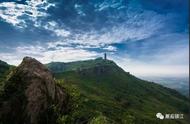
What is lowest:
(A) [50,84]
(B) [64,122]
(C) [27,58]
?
(B) [64,122]

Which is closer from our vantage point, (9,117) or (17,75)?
(9,117)

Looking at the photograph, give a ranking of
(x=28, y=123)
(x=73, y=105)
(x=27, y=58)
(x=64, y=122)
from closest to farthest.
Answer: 1. (x=28, y=123)
2. (x=64, y=122)
3. (x=27, y=58)
4. (x=73, y=105)

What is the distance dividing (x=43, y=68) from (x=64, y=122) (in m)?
9.21

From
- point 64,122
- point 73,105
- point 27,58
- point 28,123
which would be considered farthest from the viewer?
point 73,105

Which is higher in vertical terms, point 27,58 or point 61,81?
point 27,58

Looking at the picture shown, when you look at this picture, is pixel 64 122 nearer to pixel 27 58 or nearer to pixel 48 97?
pixel 48 97

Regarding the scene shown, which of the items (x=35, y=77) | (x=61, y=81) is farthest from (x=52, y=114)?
(x=61, y=81)

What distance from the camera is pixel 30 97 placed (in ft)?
128

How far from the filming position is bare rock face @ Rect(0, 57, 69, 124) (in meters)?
38.3

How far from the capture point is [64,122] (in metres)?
40.2

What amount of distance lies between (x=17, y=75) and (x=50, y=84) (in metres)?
5.06

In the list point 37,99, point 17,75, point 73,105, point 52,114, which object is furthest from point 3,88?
point 73,105

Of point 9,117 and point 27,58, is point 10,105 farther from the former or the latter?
point 27,58

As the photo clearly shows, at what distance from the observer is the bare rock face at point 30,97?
38.3m
